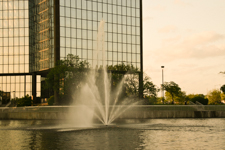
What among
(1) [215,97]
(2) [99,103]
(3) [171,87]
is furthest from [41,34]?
(1) [215,97]

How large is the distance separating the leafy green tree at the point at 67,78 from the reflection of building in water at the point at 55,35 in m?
15.3

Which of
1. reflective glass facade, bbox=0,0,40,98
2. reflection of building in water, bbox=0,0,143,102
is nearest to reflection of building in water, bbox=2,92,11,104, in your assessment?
reflection of building in water, bbox=0,0,143,102

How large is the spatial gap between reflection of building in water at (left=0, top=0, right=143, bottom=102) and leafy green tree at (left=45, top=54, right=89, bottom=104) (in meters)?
15.3

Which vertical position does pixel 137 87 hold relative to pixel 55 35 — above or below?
below

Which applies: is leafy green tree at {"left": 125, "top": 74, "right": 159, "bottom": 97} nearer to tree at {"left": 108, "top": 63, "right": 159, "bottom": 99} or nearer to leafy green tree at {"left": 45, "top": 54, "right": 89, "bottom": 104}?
tree at {"left": 108, "top": 63, "right": 159, "bottom": 99}

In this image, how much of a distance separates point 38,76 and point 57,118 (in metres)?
55.6

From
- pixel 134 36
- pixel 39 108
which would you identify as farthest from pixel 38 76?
pixel 39 108

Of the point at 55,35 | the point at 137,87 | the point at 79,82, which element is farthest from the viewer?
the point at 55,35

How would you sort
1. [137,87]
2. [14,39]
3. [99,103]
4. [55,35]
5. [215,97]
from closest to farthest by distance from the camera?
[99,103], [137,87], [55,35], [14,39], [215,97]

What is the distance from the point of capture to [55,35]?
80.1m

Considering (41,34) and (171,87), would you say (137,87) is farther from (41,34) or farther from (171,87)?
(41,34)

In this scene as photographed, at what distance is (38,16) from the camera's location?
3536 inches

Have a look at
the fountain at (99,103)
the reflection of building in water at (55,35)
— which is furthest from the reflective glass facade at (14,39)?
the fountain at (99,103)

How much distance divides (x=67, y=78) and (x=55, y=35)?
22052mm
